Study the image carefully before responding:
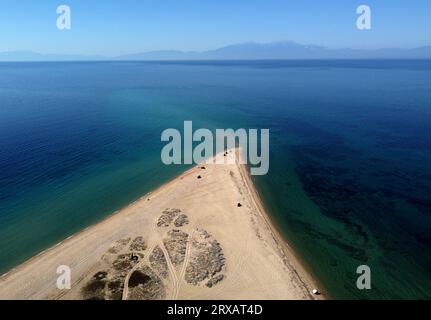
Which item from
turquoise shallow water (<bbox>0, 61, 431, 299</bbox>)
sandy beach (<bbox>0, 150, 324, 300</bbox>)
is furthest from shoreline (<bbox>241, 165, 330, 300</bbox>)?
turquoise shallow water (<bbox>0, 61, 431, 299</bbox>)

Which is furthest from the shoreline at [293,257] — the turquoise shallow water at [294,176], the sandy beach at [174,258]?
the turquoise shallow water at [294,176]

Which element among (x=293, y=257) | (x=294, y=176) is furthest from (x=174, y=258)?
(x=294, y=176)

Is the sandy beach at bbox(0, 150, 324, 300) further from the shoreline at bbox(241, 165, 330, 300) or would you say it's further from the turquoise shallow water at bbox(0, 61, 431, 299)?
the turquoise shallow water at bbox(0, 61, 431, 299)

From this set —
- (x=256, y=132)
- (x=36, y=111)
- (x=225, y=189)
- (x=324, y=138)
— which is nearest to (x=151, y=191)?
(x=225, y=189)

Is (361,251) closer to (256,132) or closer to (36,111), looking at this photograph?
(256,132)

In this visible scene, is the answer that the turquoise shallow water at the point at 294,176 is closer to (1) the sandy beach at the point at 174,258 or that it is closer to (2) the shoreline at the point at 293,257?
(2) the shoreline at the point at 293,257

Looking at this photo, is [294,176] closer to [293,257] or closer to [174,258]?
[293,257]
